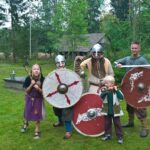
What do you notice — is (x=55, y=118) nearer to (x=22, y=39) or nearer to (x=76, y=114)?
(x=76, y=114)

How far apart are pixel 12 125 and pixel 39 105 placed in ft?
5.02

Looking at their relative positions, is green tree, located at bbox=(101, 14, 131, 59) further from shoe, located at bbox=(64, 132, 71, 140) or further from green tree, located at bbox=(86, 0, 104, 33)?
green tree, located at bbox=(86, 0, 104, 33)

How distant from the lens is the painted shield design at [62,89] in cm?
759

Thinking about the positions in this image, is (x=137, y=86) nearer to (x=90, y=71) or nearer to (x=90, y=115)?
(x=90, y=71)

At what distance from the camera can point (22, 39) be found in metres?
44.2

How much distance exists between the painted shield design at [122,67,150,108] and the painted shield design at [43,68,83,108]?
981mm

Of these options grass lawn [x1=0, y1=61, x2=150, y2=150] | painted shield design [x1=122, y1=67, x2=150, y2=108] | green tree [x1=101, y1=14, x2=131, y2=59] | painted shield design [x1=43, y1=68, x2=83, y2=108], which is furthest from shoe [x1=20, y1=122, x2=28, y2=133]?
green tree [x1=101, y1=14, x2=131, y2=59]

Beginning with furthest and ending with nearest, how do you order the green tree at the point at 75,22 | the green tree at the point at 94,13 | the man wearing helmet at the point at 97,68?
the green tree at the point at 94,13 < the green tree at the point at 75,22 < the man wearing helmet at the point at 97,68

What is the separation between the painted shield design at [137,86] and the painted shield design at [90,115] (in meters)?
0.61

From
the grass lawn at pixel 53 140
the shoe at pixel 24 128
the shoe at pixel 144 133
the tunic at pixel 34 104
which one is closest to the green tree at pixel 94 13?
the grass lawn at pixel 53 140

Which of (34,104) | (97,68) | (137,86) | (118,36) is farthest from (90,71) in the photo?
(118,36)

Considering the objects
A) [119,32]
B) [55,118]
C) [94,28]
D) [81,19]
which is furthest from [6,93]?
[94,28]

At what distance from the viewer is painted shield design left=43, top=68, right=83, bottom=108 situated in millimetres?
7586

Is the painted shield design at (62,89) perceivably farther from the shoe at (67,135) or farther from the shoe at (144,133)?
the shoe at (144,133)
